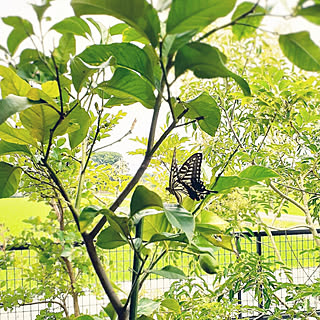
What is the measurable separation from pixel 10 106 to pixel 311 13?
0.91 ft

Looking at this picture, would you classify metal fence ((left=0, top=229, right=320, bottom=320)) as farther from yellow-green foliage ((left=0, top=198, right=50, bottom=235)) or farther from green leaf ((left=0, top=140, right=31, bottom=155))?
green leaf ((left=0, top=140, right=31, bottom=155))

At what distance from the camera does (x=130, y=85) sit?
48cm

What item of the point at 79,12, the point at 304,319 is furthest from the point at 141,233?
the point at 304,319

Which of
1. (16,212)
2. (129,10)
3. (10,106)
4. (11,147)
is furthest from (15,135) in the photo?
(16,212)

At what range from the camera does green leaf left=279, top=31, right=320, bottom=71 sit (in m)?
0.33

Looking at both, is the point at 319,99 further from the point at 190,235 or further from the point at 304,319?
the point at 190,235

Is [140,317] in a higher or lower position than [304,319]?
higher

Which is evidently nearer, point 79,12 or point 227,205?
point 79,12

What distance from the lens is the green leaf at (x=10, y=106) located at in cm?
36

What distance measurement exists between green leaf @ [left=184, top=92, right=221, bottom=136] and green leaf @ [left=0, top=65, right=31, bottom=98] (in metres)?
0.21

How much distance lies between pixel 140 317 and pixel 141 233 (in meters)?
0.14

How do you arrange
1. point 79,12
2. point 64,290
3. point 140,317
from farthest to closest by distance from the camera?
point 64,290, point 140,317, point 79,12

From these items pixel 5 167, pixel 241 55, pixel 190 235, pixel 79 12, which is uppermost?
pixel 241 55

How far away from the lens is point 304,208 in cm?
135
